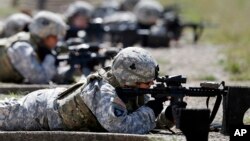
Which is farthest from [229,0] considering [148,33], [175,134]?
[175,134]

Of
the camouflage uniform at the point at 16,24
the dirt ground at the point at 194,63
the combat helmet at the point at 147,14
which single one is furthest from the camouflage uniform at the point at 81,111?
the combat helmet at the point at 147,14

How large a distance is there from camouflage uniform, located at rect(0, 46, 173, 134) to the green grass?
804 cm

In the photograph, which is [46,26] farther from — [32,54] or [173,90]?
[173,90]

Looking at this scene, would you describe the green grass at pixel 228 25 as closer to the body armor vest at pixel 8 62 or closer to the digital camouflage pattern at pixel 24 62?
the digital camouflage pattern at pixel 24 62

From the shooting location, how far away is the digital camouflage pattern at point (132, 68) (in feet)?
29.6

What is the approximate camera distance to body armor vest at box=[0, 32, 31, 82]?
14773 millimetres

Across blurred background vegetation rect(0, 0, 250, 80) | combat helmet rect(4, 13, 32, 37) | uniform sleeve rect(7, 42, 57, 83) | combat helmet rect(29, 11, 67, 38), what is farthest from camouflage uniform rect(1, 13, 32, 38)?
blurred background vegetation rect(0, 0, 250, 80)

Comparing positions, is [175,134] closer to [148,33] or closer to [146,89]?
[146,89]

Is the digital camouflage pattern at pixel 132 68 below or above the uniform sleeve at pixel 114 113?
above

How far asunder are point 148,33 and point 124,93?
1715cm

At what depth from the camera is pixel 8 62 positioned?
590 inches

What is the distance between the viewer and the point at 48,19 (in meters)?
15.0

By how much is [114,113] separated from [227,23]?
94.0 feet

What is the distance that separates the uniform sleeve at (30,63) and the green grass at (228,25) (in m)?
3.65
